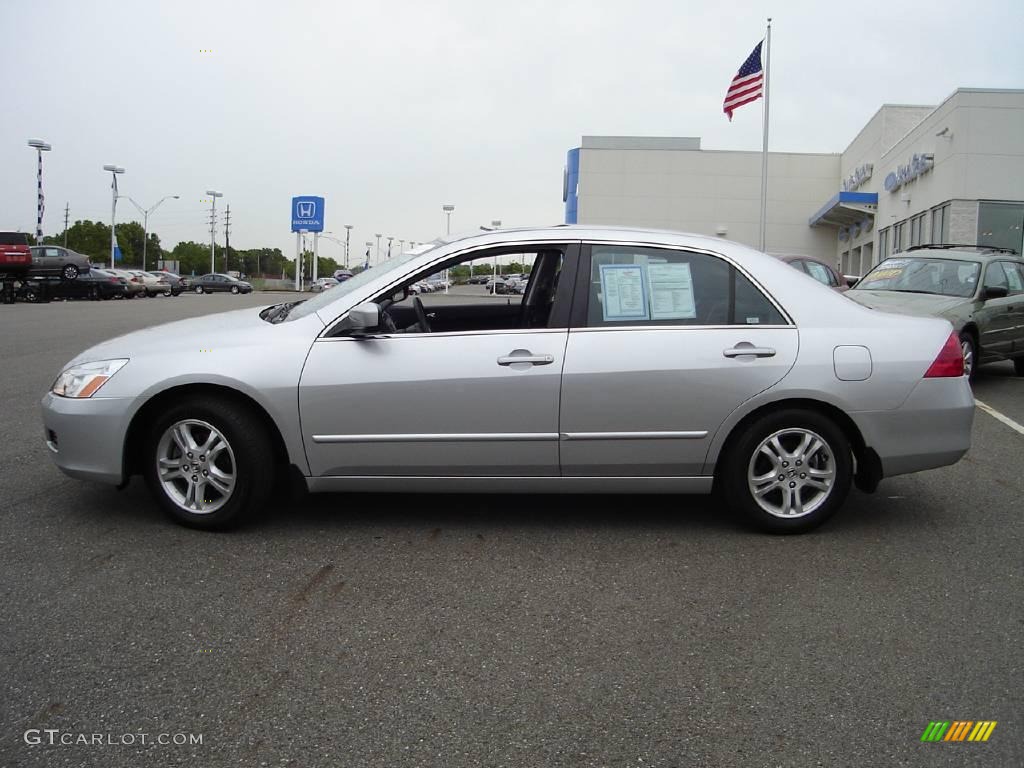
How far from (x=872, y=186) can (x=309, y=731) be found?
140 ft

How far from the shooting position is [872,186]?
4072cm

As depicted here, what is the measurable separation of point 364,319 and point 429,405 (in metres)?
0.52

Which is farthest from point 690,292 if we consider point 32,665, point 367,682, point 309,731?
point 32,665

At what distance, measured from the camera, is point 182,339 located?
4.65 m

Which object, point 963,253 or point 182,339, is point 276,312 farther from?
point 963,253

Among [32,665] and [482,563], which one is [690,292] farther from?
[32,665]

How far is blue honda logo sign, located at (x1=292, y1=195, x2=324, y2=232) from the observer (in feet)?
192

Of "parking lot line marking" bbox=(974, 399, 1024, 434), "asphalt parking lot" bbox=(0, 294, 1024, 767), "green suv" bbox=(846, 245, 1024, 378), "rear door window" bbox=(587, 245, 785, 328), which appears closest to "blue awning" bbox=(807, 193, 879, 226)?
"green suv" bbox=(846, 245, 1024, 378)

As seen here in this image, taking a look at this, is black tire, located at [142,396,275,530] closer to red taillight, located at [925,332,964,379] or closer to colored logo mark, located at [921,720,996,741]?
colored logo mark, located at [921,720,996,741]

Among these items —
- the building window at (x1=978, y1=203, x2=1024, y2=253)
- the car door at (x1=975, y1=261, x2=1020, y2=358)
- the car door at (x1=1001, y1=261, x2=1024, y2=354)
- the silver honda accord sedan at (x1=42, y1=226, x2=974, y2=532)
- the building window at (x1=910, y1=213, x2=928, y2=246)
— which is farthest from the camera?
the building window at (x1=910, y1=213, x2=928, y2=246)

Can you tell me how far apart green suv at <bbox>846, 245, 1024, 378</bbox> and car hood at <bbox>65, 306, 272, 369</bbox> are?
7510 millimetres

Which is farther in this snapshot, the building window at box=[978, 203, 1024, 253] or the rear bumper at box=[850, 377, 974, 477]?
the building window at box=[978, 203, 1024, 253]

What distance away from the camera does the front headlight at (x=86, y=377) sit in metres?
4.53

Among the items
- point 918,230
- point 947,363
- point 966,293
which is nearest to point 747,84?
point 918,230
